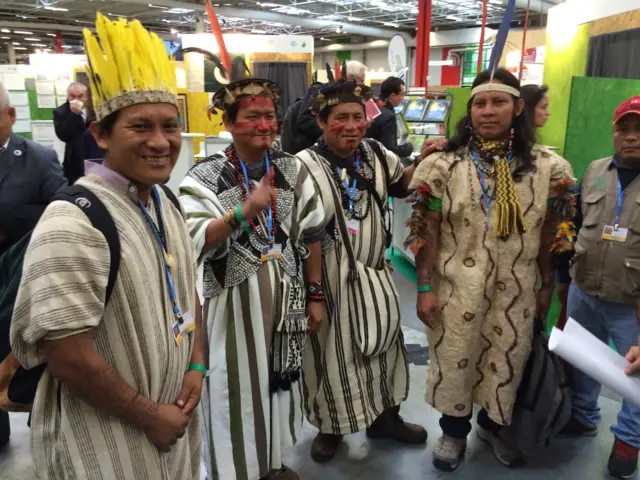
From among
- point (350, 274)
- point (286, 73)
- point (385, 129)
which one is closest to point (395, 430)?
point (350, 274)

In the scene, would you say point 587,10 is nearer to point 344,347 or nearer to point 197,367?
point 344,347

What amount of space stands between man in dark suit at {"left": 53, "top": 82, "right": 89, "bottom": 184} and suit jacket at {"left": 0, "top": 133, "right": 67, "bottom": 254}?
8.02 feet

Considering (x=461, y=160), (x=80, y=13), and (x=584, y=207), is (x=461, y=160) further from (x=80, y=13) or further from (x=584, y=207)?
(x=80, y=13)

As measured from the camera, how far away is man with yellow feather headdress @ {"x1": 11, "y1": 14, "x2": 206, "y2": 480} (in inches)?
38.0

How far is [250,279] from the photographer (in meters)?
1.77

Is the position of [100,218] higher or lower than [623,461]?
higher

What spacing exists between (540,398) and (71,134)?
14.1ft

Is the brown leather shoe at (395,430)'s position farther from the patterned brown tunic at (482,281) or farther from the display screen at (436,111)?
the display screen at (436,111)

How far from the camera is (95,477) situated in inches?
42.3

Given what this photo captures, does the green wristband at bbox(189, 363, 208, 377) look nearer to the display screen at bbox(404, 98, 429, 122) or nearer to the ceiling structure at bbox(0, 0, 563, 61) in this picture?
the display screen at bbox(404, 98, 429, 122)

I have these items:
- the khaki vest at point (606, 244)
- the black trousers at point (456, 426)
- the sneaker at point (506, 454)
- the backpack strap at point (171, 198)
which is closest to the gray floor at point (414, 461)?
the sneaker at point (506, 454)

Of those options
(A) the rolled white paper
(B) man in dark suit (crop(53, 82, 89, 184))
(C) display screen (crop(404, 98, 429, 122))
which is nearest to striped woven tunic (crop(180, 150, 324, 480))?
(A) the rolled white paper

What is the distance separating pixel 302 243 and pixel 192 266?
0.70 metres

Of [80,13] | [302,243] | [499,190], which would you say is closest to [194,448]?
[302,243]
